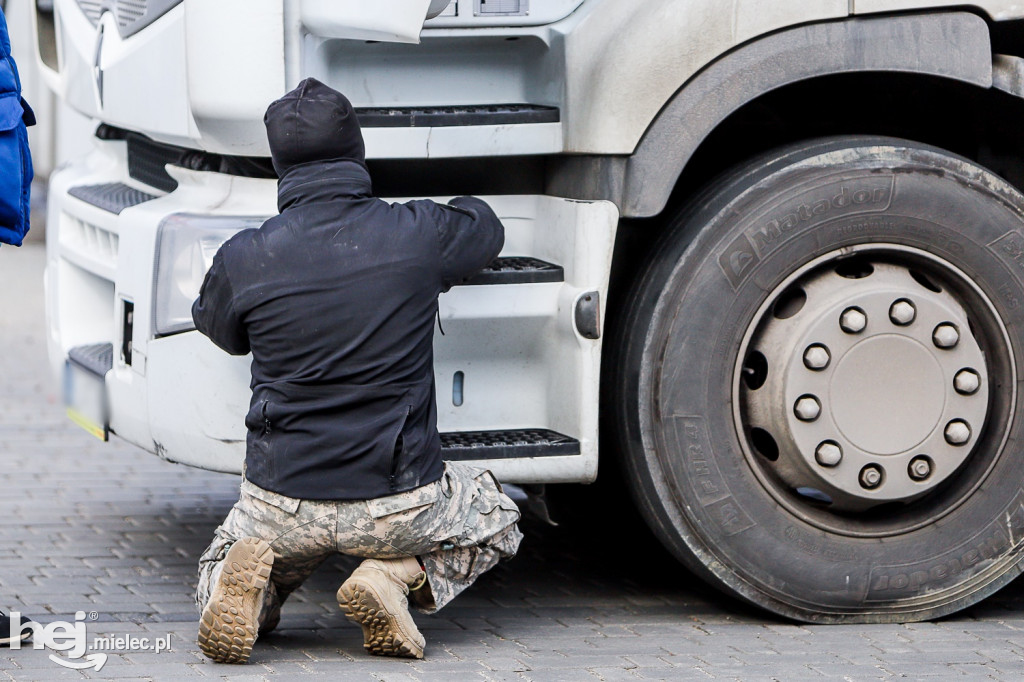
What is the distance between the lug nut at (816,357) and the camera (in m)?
4.02

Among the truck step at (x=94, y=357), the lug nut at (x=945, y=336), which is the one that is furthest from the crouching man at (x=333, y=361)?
the lug nut at (x=945, y=336)

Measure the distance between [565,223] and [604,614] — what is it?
109 cm

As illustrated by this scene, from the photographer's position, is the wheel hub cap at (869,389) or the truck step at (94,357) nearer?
the wheel hub cap at (869,389)

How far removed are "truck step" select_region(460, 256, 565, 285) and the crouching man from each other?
122mm

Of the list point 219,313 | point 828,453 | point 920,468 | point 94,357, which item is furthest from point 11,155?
point 920,468

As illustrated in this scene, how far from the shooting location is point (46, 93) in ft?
47.0

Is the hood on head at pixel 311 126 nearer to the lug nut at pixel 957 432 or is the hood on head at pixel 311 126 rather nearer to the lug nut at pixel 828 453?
the lug nut at pixel 828 453

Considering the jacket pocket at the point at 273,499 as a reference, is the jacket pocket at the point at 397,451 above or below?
above

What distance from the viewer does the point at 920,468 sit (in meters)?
4.10

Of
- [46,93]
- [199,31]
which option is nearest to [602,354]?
[199,31]

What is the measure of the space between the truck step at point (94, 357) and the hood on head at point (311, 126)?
1.04 metres

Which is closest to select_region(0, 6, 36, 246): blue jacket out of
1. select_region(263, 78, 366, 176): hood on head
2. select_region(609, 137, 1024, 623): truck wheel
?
select_region(263, 78, 366, 176): hood on head

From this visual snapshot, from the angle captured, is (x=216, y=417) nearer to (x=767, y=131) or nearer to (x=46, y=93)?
(x=767, y=131)

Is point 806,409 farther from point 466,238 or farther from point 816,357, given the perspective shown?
point 466,238
